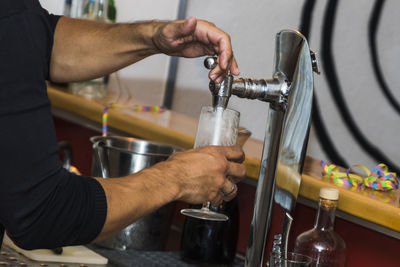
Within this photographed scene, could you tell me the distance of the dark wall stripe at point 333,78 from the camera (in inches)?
63.9

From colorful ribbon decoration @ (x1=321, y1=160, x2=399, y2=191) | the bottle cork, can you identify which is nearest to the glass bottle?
the bottle cork

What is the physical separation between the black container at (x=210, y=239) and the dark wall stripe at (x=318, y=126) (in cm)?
45

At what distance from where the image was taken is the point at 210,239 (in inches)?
51.8

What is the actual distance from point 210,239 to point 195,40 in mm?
444

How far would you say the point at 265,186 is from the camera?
0.96 metres

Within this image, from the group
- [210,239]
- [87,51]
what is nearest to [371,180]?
[210,239]

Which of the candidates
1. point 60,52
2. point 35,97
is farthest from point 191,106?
point 35,97

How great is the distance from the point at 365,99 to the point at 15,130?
1.08 m

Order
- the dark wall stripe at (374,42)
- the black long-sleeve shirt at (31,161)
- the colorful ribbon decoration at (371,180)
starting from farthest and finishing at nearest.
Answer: the dark wall stripe at (374,42)
the colorful ribbon decoration at (371,180)
the black long-sleeve shirt at (31,161)

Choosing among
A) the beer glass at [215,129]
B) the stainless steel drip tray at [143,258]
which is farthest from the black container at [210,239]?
the beer glass at [215,129]

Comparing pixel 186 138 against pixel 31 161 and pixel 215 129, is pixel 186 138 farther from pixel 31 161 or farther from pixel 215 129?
pixel 31 161

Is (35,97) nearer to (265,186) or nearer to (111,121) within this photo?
(265,186)

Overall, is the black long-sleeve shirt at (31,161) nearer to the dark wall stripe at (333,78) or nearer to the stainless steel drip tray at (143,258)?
the stainless steel drip tray at (143,258)

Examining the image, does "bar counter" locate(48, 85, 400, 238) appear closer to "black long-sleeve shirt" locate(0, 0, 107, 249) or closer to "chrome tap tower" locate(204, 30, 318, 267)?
"chrome tap tower" locate(204, 30, 318, 267)
